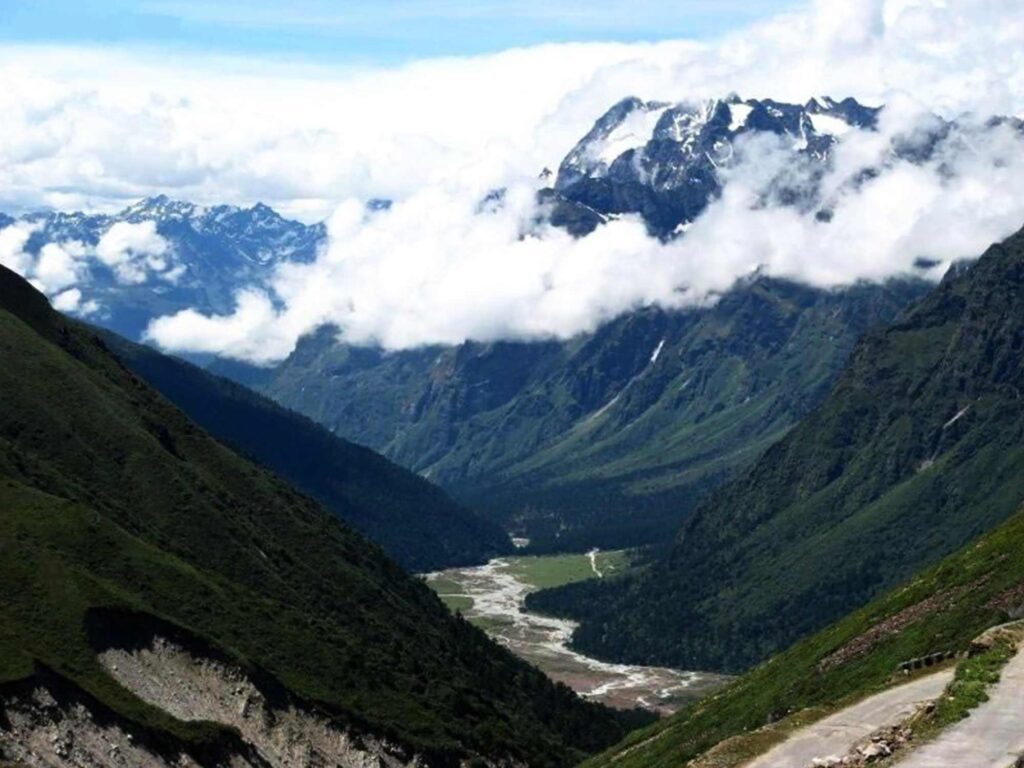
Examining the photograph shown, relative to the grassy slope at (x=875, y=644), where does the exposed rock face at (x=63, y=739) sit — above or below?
below

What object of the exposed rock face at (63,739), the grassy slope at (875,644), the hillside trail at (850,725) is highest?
the grassy slope at (875,644)

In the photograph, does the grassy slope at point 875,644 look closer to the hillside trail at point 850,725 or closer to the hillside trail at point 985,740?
the hillside trail at point 850,725

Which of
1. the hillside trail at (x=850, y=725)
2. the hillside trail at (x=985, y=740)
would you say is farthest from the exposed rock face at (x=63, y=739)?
the hillside trail at (x=985, y=740)

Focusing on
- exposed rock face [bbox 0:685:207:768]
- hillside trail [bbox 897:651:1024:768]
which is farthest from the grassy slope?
exposed rock face [bbox 0:685:207:768]

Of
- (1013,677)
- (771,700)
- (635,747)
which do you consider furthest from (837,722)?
(635,747)

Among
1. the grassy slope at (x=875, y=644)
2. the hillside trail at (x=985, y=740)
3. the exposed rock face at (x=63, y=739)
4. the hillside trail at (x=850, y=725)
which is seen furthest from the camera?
the exposed rock face at (x=63, y=739)

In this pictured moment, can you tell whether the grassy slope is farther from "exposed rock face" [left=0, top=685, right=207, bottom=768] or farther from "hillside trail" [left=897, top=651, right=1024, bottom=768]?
"exposed rock face" [left=0, top=685, right=207, bottom=768]
